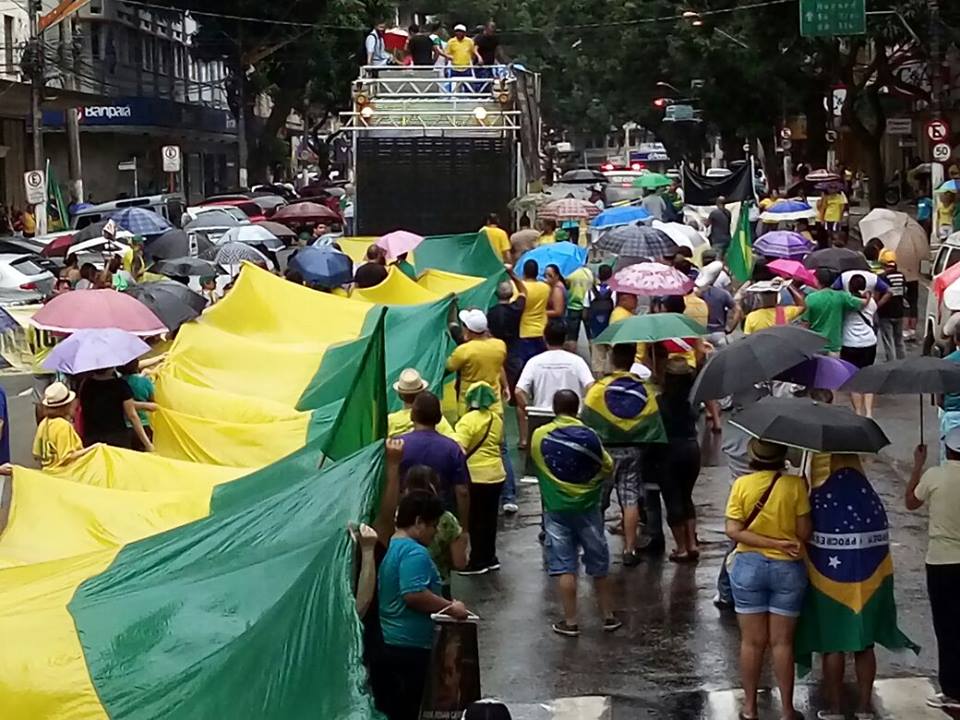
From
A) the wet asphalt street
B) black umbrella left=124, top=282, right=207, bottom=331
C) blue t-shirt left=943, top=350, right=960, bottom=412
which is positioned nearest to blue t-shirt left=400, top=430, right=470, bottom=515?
the wet asphalt street

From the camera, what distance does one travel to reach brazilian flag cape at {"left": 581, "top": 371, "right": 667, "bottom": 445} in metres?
10.3

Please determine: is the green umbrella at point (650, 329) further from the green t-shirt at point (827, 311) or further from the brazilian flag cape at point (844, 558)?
the green t-shirt at point (827, 311)

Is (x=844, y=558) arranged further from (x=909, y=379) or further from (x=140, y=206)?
(x=140, y=206)

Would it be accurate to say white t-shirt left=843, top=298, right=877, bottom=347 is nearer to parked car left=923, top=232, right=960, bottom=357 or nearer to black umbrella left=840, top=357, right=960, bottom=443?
parked car left=923, top=232, right=960, bottom=357

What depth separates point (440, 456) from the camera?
8945 mm

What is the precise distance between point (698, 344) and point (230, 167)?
68.7 metres

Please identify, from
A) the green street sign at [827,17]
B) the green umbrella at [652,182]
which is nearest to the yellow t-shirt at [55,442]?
the green street sign at [827,17]

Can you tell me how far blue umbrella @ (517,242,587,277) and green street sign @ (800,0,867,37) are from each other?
1306 centimetres

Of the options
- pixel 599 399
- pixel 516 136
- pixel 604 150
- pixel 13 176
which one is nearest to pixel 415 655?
pixel 599 399

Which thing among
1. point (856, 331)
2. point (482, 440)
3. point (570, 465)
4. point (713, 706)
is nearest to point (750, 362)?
point (570, 465)

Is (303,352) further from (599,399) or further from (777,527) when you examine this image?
(777,527)

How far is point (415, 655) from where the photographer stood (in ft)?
22.4

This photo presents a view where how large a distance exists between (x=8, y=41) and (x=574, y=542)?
141ft

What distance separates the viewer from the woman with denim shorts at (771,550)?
7484 millimetres
